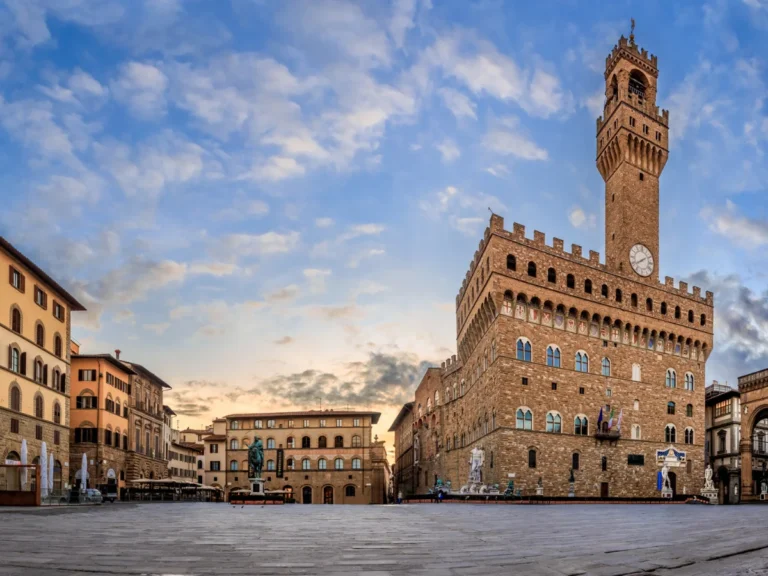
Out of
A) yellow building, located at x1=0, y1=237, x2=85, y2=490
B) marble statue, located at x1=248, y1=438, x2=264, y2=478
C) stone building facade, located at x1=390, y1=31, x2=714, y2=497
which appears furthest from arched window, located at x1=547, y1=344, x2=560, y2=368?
yellow building, located at x1=0, y1=237, x2=85, y2=490

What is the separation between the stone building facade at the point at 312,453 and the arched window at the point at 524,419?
155 ft

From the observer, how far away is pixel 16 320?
1639 inches

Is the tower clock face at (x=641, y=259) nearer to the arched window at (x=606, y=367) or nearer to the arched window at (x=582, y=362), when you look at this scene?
the arched window at (x=606, y=367)

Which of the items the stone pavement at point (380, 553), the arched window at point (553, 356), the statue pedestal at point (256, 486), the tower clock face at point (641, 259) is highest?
the tower clock face at point (641, 259)

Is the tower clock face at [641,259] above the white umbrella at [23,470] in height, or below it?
above

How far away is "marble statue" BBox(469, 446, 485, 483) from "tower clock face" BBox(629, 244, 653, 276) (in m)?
18.7

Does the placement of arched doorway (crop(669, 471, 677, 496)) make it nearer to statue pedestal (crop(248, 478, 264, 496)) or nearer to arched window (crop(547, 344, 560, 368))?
arched window (crop(547, 344, 560, 368))

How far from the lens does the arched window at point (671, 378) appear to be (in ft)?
185

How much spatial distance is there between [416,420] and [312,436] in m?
16.8

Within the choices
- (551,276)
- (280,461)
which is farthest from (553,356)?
(280,461)

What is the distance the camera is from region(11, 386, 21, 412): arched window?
40.8 metres

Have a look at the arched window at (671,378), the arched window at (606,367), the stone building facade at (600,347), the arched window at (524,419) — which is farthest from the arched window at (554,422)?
the arched window at (671,378)

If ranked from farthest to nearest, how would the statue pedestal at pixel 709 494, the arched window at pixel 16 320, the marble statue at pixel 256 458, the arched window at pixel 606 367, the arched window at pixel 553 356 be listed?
the statue pedestal at pixel 709 494 → the arched window at pixel 606 367 → the arched window at pixel 553 356 → the marble statue at pixel 256 458 → the arched window at pixel 16 320

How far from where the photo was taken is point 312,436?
94062mm
